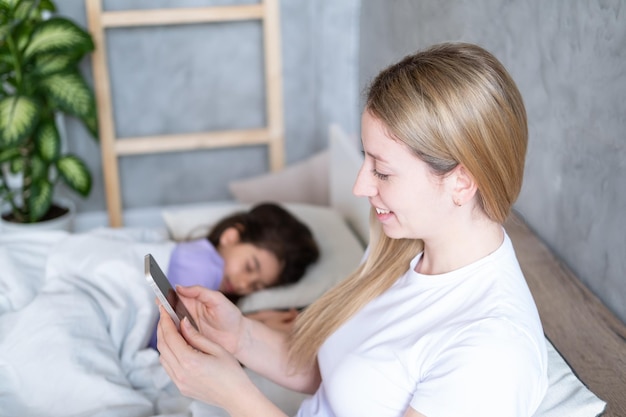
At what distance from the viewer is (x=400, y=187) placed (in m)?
1.01

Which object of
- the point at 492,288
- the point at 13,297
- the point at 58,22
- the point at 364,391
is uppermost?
the point at 58,22

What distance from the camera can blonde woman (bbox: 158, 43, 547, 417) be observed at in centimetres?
92

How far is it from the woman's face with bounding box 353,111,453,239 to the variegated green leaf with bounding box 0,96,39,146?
1706 mm

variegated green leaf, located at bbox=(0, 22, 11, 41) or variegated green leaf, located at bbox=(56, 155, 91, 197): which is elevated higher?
variegated green leaf, located at bbox=(0, 22, 11, 41)

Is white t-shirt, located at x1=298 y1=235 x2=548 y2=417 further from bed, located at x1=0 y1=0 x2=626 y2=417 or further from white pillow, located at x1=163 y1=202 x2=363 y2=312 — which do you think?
white pillow, located at x1=163 y1=202 x2=363 y2=312

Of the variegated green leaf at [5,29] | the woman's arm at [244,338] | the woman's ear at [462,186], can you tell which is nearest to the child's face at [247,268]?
the woman's arm at [244,338]

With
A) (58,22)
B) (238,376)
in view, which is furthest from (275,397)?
(58,22)

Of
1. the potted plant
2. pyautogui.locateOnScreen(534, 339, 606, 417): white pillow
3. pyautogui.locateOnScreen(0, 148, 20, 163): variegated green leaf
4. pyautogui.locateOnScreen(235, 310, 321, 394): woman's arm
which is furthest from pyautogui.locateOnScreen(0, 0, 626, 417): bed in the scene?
pyautogui.locateOnScreen(0, 148, 20, 163): variegated green leaf

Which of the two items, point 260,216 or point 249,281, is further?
point 260,216

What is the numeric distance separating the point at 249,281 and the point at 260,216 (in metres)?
0.26

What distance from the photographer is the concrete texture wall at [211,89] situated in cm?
297

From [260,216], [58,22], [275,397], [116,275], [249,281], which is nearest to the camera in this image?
[275,397]

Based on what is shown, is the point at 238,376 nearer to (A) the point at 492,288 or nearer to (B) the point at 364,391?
(B) the point at 364,391

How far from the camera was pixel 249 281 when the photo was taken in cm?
212
